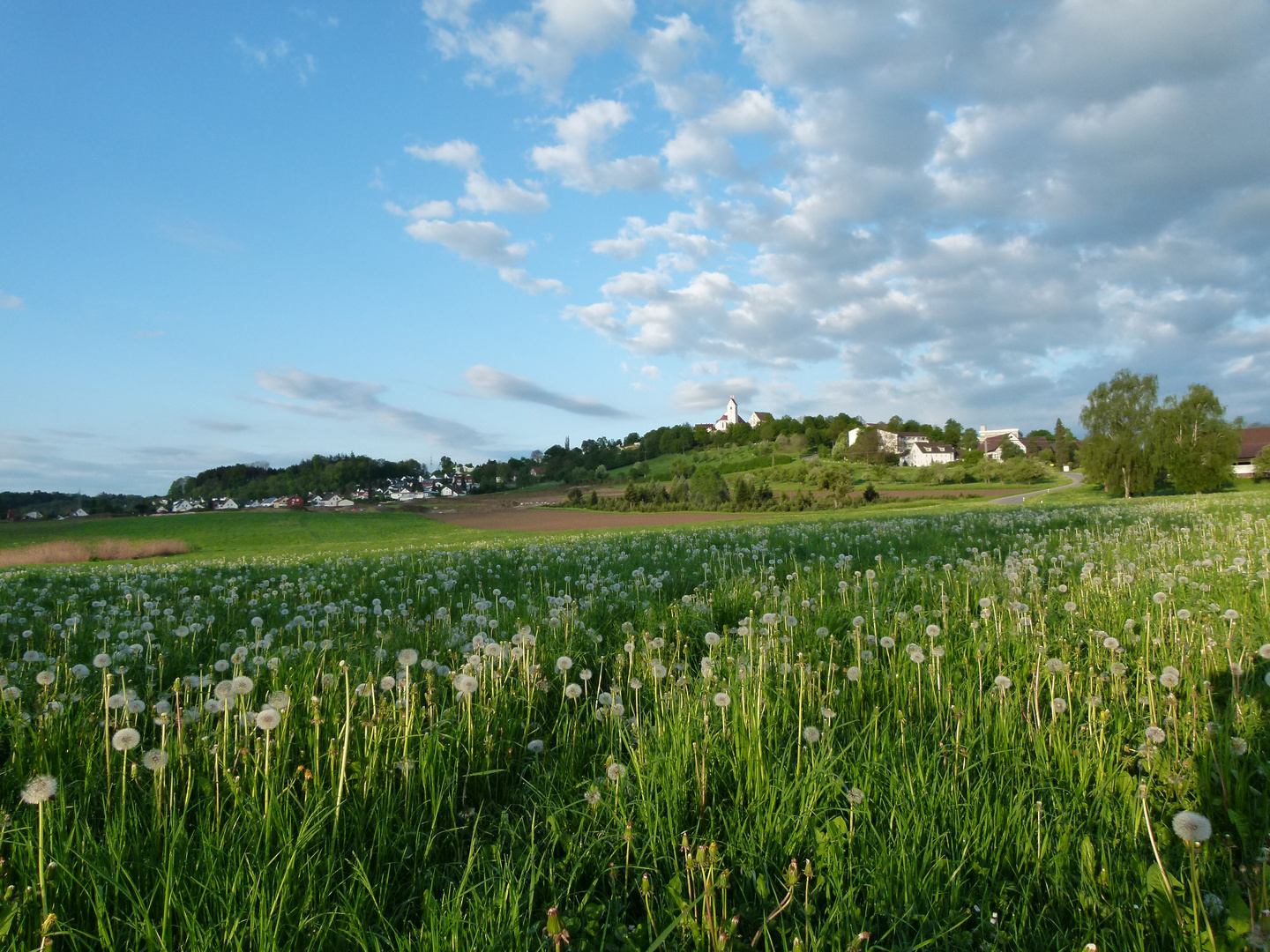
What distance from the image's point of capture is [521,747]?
10.4 ft

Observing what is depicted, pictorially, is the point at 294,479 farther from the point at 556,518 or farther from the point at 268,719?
the point at 268,719

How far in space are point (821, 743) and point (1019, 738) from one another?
1.06 m

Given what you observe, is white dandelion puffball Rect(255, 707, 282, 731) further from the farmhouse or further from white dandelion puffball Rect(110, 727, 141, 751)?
the farmhouse

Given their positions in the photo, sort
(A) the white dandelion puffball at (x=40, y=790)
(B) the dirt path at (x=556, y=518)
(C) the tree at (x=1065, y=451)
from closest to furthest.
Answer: (A) the white dandelion puffball at (x=40, y=790)
(B) the dirt path at (x=556, y=518)
(C) the tree at (x=1065, y=451)

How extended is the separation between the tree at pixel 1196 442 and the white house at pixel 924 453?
239 ft

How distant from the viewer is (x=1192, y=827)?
5.87 feet

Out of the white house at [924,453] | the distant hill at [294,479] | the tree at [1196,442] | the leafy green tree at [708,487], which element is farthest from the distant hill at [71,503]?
the white house at [924,453]

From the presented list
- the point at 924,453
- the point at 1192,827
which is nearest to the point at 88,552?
the point at 1192,827

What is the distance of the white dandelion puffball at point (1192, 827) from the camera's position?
1.76 metres

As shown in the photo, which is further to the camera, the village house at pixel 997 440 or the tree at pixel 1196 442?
the village house at pixel 997 440

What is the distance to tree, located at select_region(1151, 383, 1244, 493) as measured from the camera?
64.7m

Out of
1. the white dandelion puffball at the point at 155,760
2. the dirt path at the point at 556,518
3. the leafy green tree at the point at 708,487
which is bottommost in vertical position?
the dirt path at the point at 556,518

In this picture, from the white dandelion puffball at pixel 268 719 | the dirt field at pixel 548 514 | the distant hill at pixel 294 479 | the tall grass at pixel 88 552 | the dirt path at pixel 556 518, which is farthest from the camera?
the distant hill at pixel 294 479

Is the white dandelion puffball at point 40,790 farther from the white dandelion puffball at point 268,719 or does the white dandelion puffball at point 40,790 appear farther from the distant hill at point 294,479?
the distant hill at point 294,479
